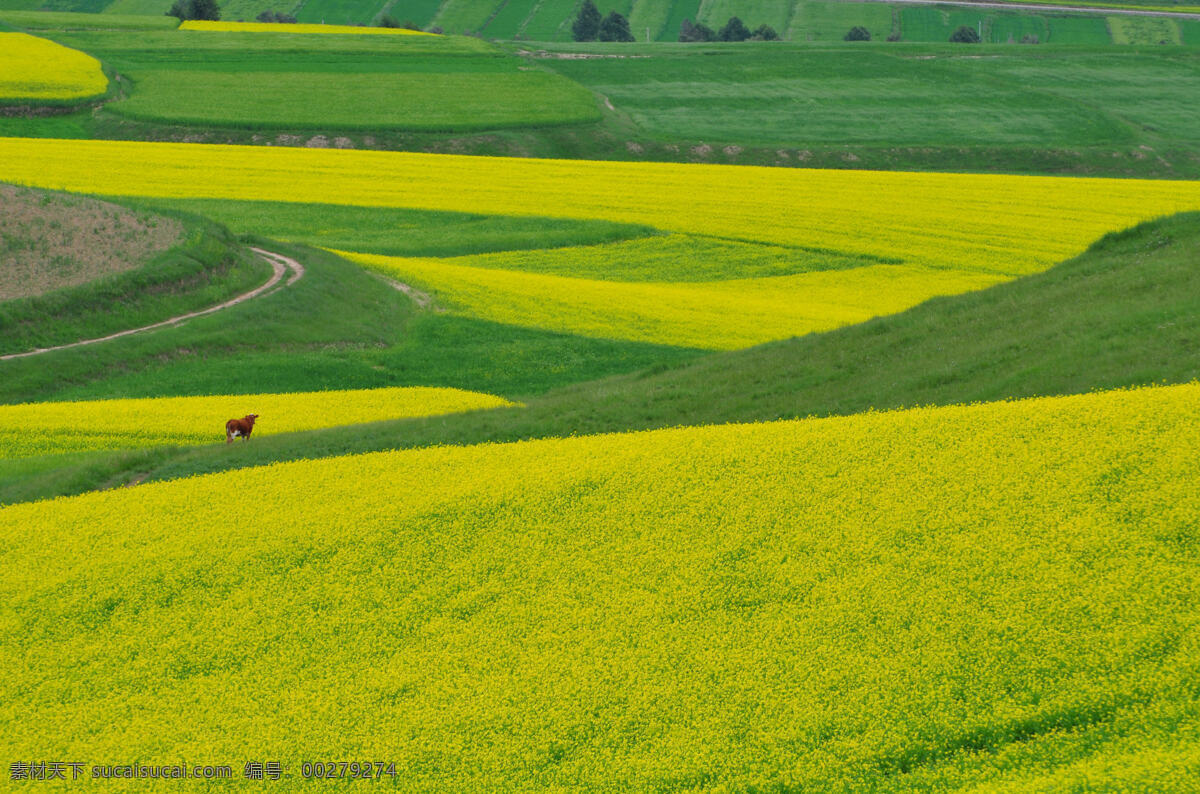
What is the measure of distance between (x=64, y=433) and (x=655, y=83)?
81.2 metres

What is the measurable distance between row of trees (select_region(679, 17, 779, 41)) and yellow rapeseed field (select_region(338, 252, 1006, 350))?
96.2 meters

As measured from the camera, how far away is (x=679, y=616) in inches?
505

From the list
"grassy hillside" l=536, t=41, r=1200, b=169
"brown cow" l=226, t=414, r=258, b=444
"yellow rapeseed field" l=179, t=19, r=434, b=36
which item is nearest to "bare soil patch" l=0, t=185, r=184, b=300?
"brown cow" l=226, t=414, r=258, b=444

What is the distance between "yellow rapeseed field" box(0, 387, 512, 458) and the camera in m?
26.0

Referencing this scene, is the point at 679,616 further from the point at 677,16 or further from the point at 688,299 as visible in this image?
the point at 677,16

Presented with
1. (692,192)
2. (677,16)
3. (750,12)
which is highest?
(750,12)

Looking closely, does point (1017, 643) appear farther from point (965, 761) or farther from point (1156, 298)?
point (1156, 298)

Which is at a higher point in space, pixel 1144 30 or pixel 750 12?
pixel 750 12

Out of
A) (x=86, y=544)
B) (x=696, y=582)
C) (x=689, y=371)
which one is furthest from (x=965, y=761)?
(x=689, y=371)

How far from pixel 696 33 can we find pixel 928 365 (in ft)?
411

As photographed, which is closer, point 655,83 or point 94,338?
point 94,338

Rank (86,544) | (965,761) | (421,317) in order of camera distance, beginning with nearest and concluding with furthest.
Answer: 1. (965,761)
2. (86,544)
3. (421,317)

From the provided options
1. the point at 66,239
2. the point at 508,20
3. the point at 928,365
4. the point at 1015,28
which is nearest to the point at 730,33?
the point at 508,20

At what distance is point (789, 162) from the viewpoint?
260ft
